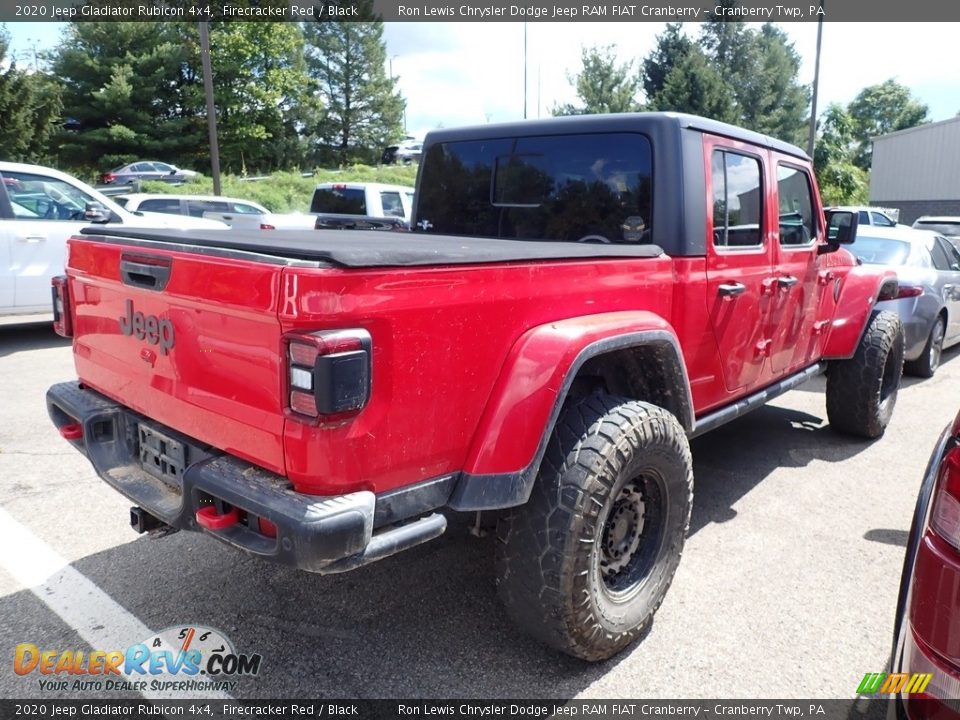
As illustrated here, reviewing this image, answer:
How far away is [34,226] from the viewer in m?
A: 7.63

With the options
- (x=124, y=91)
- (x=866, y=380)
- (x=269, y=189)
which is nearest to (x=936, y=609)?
(x=866, y=380)

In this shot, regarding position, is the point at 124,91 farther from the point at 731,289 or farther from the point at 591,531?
the point at 591,531

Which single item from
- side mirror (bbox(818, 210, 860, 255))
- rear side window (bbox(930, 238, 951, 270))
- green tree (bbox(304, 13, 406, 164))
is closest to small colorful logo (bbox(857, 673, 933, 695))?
side mirror (bbox(818, 210, 860, 255))

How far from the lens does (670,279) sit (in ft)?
10.0

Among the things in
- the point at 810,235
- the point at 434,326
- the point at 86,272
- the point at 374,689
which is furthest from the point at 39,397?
the point at 810,235

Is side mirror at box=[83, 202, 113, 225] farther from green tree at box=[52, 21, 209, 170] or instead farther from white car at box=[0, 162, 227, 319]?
green tree at box=[52, 21, 209, 170]

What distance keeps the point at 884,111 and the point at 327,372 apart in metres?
89.5

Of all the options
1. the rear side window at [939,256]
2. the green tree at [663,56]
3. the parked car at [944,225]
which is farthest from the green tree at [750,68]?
the rear side window at [939,256]

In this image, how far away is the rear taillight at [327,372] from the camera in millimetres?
1826

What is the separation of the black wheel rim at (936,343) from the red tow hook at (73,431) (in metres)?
7.53

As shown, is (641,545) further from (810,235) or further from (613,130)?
(810,235)

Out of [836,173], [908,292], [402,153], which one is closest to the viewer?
[908,292]

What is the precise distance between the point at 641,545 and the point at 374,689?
3.69 feet

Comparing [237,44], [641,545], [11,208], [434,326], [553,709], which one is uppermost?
[237,44]
